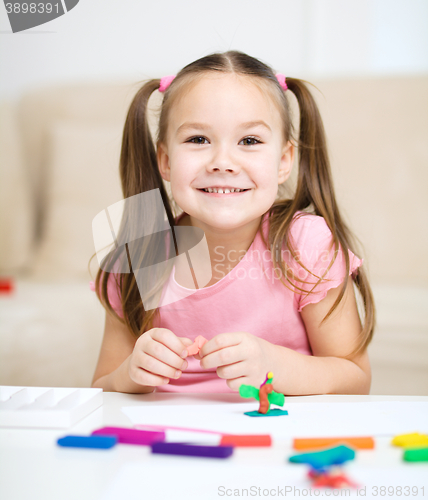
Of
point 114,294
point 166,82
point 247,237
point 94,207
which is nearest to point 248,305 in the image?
point 247,237

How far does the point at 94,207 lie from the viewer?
4.09ft

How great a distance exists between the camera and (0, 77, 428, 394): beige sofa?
3.64 ft

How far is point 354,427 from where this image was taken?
41 cm

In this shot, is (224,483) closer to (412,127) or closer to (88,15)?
(88,15)

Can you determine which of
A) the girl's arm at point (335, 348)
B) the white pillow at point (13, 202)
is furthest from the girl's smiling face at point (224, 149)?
the white pillow at point (13, 202)

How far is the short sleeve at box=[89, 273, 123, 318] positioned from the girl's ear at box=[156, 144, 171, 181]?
0.17 metres

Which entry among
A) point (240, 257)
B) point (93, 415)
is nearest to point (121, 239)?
point (240, 257)

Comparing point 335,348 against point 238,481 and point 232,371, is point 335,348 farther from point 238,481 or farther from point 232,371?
point 238,481

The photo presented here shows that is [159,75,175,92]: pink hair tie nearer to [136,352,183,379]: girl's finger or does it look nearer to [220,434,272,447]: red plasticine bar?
[136,352,183,379]: girl's finger

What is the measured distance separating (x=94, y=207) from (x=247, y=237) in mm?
594

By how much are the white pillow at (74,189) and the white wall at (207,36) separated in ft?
0.77

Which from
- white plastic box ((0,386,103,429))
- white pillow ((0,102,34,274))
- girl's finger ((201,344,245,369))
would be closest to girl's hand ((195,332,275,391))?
girl's finger ((201,344,245,369))

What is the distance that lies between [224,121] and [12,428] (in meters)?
0.41

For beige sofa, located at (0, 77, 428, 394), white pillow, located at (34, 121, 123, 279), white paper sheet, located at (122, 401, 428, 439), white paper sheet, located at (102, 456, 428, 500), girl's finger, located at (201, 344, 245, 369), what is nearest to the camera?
white paper sheet, located at (102, 456, 428, 500)
